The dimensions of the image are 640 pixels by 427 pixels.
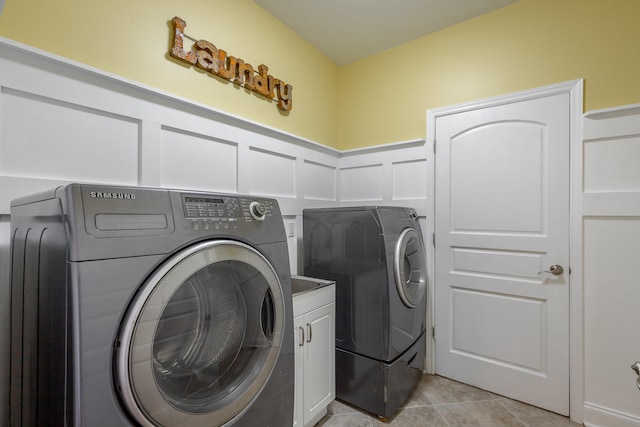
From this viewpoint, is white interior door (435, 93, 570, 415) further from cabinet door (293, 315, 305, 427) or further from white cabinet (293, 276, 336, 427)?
cabinet door (293, 315, 305, 427)

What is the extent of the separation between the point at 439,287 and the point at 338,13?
2199mm

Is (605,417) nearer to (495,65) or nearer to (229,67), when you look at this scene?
(495,65)

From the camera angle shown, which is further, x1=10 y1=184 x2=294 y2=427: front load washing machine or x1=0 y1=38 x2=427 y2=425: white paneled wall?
x1=0 y1=38 x2=427 y2=425: white paneled wall

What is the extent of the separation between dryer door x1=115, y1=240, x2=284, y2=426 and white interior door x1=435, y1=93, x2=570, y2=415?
1652 millimetres

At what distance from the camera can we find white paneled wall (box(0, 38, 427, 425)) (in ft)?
3.69

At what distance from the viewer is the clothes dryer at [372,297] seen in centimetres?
183

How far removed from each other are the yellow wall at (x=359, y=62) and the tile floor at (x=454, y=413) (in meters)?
1.94

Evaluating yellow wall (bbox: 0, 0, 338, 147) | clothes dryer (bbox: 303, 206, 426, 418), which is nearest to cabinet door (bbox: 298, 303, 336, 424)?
clothes dryer (bbox: 303, 206, 426, 418)

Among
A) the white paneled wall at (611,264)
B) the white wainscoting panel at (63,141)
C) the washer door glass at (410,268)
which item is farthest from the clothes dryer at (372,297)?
the white wainscoting panel at (63,141)

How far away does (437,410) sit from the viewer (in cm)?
195

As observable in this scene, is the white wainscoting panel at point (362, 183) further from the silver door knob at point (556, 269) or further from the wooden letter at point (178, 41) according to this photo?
the wooden letter at point (178, 41)

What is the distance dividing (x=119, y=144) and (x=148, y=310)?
0.97 metres

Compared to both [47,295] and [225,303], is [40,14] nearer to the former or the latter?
[47,295]

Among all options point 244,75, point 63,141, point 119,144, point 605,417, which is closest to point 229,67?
point 244,75
